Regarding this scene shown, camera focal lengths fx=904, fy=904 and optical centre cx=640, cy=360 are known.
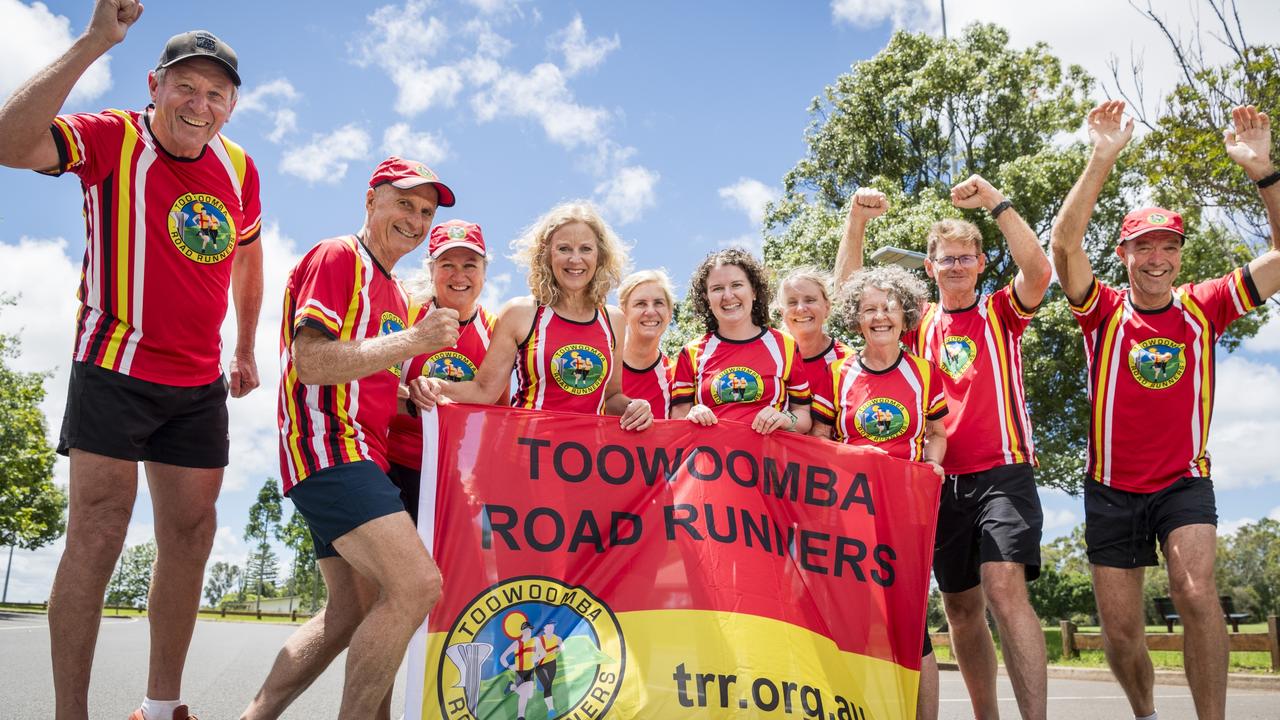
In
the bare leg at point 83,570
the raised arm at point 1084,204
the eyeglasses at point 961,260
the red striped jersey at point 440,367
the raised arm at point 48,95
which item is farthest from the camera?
the eyeglasses at point 961,260

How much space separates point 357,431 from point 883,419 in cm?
282

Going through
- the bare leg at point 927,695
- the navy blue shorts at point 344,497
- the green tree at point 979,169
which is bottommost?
the bare leg at point 927,695

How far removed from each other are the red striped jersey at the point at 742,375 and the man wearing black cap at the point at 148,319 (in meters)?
2.45

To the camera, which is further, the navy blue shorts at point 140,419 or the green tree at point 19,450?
the green tree at point 19,450

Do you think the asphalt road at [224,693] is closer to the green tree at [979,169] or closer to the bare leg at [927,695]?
the bare leg at [927,695]

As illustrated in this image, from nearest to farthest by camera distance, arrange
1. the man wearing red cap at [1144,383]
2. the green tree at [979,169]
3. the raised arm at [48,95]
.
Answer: the raised arm at [48,95], the man wearing red cap at [1144,383], the green tree at [979,169]

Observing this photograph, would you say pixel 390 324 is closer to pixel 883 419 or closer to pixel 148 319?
pixel 148 319

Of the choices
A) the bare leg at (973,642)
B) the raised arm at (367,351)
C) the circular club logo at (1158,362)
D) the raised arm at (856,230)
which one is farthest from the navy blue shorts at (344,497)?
the circular club logo at (1158,362)

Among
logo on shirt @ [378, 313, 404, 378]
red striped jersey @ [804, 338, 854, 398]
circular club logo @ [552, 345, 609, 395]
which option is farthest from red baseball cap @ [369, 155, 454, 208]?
red striped jersey @ [804, 338, 854, 398]

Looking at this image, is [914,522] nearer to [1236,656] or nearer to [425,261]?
[425,261]

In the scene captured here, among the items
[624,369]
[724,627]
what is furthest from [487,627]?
[624,369]

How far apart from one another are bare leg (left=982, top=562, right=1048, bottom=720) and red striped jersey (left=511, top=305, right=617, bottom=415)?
2.33m

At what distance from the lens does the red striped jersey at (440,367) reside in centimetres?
444

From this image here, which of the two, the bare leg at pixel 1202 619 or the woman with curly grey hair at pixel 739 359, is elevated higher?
the woman with curly grey hair at pixel 739 359
